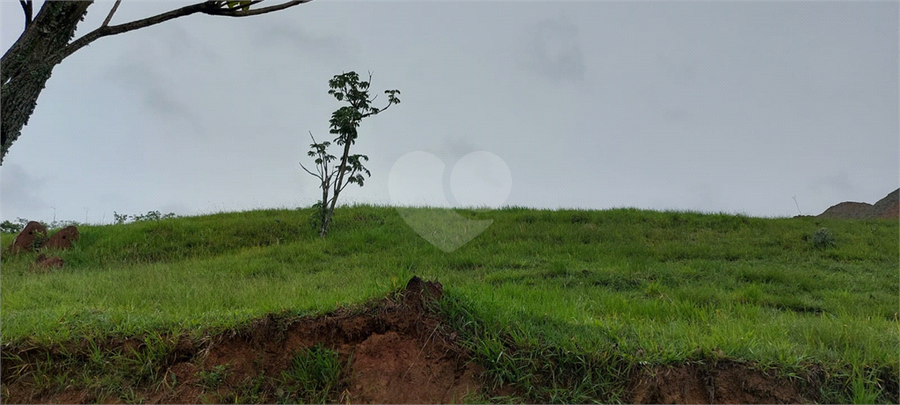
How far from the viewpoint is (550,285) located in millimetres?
7227

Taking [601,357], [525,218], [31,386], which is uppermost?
[525,218]

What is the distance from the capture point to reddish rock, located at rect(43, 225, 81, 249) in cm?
1143

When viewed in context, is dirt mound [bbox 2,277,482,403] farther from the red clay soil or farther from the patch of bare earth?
the patch of bare earth

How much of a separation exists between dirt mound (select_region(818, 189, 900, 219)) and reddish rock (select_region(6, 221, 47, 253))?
21.6 meters

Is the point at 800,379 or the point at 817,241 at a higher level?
the point at 817,241

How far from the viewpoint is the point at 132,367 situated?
156 inches

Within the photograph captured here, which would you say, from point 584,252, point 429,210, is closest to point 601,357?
point 584,252

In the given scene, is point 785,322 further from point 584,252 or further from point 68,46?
point 68,46

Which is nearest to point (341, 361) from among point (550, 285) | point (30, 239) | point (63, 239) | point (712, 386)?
point (712, 386)

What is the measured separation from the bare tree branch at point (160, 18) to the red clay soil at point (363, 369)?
2276mm

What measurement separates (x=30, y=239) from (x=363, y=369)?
36.8 ft

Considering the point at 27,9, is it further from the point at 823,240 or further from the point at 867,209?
the point at 867,209

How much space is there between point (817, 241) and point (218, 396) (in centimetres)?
1125

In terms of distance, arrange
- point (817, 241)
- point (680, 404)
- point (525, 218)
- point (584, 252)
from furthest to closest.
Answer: point (525, 218) < point (817, 241) < point (584, 252) < point (680, 404)
